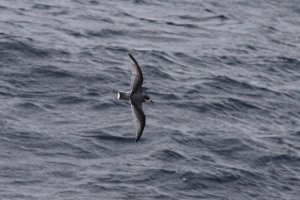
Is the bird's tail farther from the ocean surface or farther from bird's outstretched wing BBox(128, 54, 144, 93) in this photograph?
the ocean surface

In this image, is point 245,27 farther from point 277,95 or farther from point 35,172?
point 35,172

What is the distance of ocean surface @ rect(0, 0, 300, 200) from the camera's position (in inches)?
888

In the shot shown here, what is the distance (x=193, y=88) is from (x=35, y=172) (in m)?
7.90

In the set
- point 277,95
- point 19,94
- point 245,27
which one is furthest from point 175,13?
point 19,94

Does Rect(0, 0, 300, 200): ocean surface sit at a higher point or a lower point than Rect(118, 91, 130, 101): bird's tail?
lower

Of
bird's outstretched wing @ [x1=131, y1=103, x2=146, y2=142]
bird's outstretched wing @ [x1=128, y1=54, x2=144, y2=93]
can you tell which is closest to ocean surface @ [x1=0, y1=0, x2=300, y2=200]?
bird's outstretched wing @ [x1=131, y1=103, x2=146, y2=142]

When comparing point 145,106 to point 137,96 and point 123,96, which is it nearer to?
point 137,96

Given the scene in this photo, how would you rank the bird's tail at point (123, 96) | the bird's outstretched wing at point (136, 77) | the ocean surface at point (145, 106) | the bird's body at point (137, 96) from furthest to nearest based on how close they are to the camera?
the ocean surface at point (145, 106), the bird's tail at point (123, 96), the bird's body at point (137, 96), the bird's outstretched wing at point (136, 77)

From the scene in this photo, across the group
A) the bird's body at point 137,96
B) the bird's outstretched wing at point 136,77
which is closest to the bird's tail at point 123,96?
the bird's body at point 137,96

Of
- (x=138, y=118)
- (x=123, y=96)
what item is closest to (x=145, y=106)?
(x=138, y=118)

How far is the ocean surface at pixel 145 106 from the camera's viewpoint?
74.0ft

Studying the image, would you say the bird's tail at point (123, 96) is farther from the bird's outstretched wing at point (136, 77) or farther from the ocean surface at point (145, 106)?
the ocean surface at point (145, 106)

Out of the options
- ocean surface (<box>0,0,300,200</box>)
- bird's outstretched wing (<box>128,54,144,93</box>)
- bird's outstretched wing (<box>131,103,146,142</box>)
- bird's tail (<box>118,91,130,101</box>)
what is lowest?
ocean surface (<box>0,0,300,200</box>)

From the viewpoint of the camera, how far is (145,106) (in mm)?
27141
